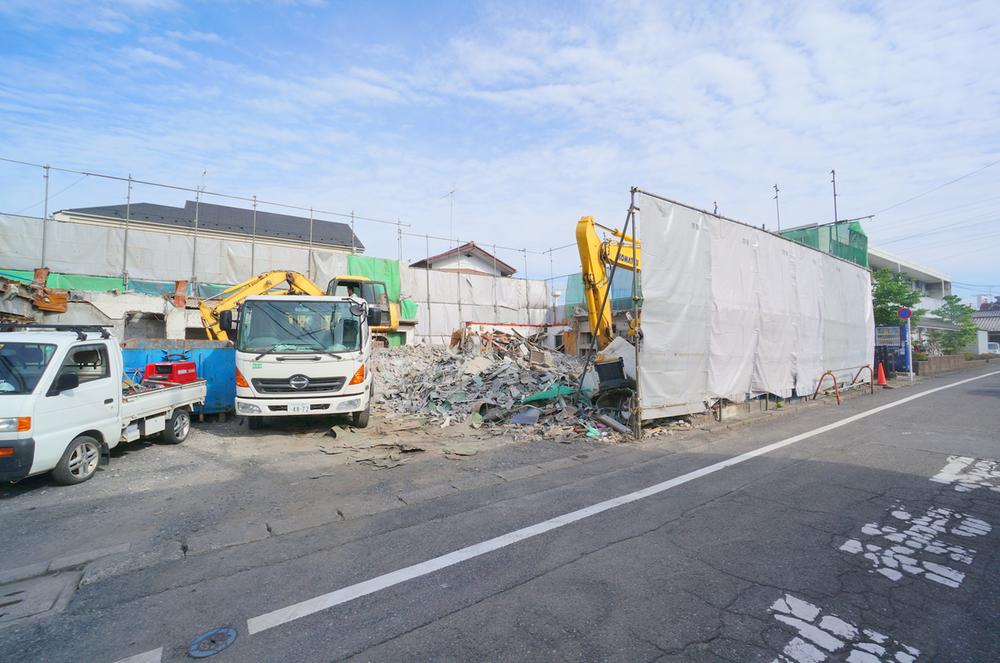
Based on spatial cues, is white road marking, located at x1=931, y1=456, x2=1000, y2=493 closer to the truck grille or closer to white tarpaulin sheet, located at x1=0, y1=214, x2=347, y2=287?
the truck grille

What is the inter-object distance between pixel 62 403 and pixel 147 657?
4580 mm

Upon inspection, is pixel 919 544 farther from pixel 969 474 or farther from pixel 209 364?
pixel 209 364

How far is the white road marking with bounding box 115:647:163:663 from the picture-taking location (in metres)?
2.62

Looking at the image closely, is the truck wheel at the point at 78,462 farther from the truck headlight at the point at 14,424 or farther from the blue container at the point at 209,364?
the blue container at the point at 209,364

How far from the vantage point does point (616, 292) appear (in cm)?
1908

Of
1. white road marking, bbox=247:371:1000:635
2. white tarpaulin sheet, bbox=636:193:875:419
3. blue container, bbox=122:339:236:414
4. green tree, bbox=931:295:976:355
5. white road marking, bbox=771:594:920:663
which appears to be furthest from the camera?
green tree, bbox=931:295:976:355

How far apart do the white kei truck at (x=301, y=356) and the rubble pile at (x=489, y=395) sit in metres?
2.23

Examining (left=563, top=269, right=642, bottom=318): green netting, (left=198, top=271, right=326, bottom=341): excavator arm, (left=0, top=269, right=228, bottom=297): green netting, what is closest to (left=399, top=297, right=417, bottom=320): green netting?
(left=0, top=269, right=228, bottom=297): green netting

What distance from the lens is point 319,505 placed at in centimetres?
524

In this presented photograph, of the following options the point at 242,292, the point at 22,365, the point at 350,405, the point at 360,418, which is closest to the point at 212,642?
the point at 22,365

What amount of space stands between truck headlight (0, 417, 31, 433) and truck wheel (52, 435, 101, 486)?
0.71 metres

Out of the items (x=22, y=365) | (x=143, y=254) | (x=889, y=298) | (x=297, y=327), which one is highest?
(x=143, y=254)

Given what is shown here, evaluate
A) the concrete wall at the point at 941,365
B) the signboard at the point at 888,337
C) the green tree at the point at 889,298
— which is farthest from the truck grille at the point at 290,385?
the concrete wall at the point at 941,365

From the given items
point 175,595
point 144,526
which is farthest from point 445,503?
point 144,526
